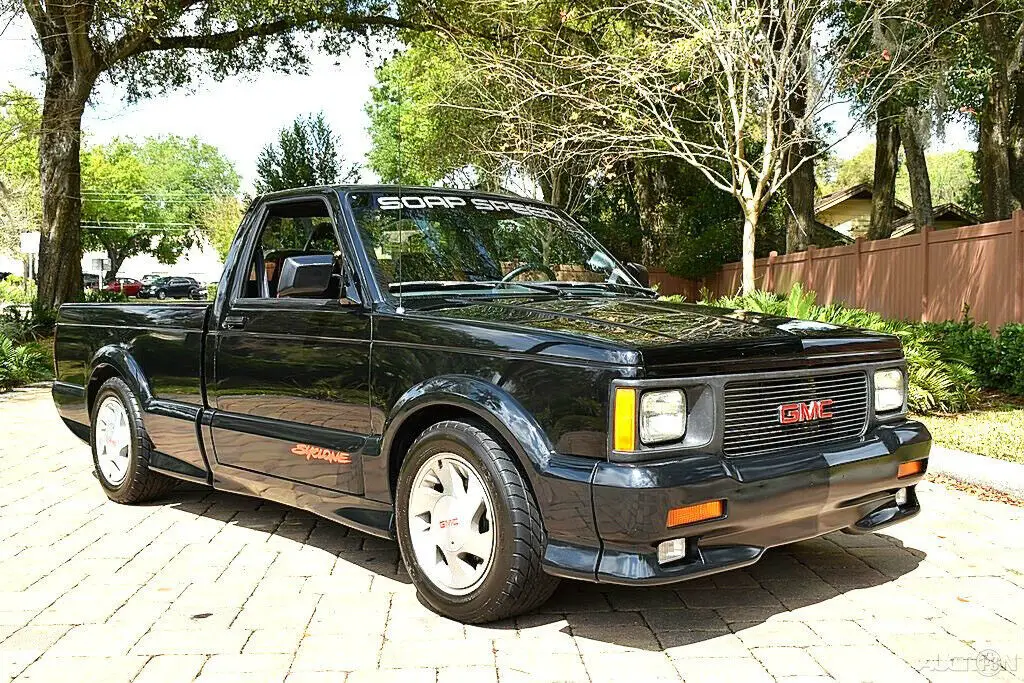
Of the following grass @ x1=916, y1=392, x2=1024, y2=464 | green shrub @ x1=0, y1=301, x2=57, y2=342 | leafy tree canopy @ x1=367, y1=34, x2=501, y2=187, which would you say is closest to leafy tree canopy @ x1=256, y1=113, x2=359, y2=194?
leafy tree canopy @ x1=367, y1=34, x2=501, y2=187

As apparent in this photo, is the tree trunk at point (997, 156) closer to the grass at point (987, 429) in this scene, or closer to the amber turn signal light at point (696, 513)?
the grass at point (987, 429)

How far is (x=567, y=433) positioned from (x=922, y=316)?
13.8 meters

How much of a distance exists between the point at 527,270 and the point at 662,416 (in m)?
1.71

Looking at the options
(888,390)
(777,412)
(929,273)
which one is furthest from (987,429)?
(929,273)

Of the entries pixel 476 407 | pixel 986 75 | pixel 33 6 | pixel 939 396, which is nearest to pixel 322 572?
pixel 476 407

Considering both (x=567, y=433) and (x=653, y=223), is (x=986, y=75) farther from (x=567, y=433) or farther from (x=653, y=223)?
(x=567, y=433)

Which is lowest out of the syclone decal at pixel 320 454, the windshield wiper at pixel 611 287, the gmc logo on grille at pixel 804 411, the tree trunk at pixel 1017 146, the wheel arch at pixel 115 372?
the syclone decal at pixel 320 454

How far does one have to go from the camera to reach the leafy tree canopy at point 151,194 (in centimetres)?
8075

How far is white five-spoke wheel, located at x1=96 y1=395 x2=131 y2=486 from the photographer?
6473mm

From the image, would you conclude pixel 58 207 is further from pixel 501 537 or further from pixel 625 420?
pixel 625 420

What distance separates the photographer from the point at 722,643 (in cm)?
399

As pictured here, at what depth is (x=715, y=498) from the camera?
372cm

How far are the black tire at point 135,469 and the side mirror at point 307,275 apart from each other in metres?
1.89

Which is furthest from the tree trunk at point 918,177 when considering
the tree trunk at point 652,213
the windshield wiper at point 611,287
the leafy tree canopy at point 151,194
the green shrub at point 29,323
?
the leafy tree canopy at point 151,194
